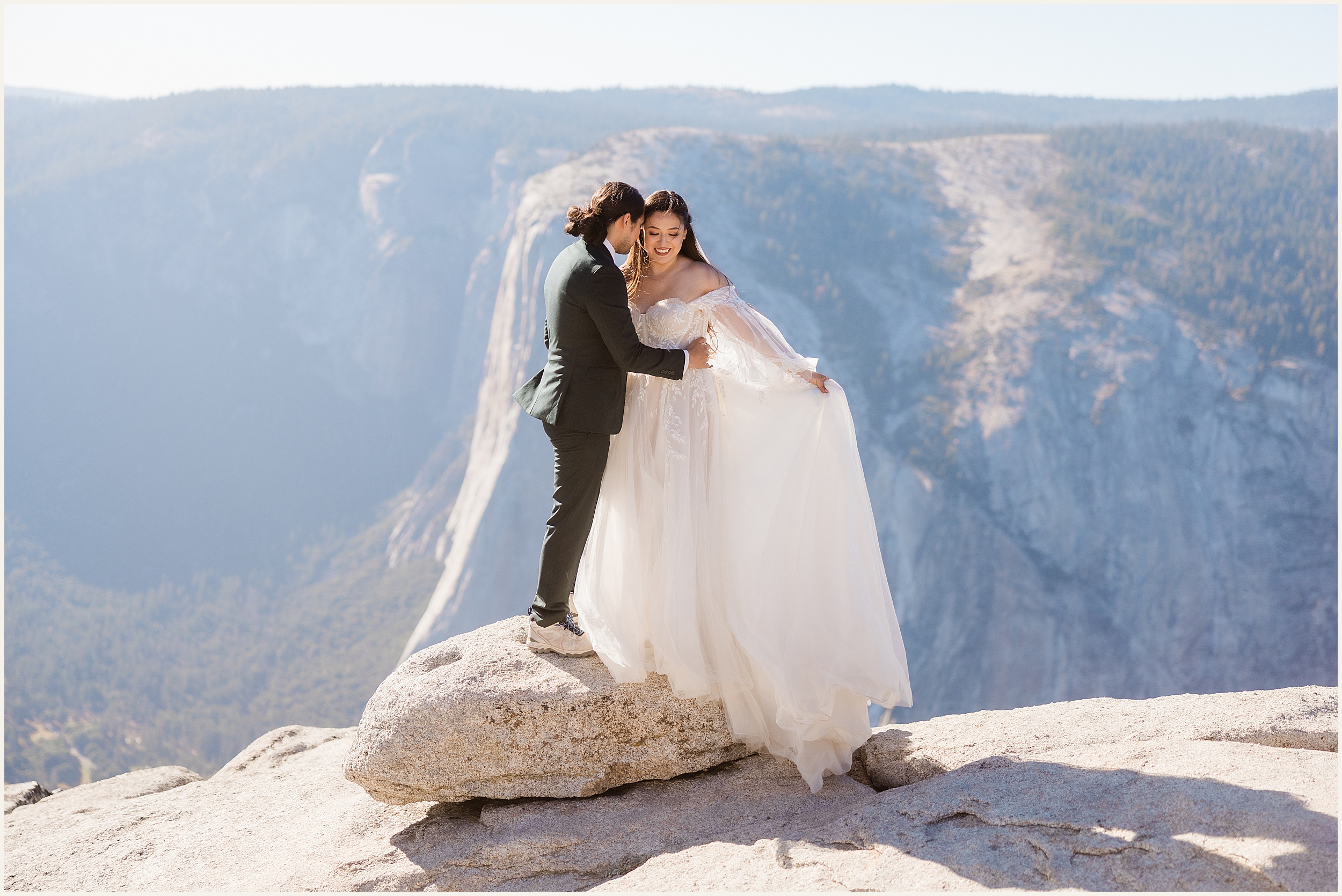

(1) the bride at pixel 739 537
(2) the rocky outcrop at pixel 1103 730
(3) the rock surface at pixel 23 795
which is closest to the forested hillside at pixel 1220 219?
(2) the rocky outcrop at pixel 1103 730

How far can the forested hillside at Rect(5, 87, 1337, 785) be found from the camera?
3594 centimetres

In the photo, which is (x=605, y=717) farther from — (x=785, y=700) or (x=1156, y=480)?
(x=1156, y=480)

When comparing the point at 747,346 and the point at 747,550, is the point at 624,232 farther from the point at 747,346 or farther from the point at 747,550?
the point at 747,550

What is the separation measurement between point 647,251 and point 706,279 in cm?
38

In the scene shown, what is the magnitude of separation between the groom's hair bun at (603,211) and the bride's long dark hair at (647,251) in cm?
18

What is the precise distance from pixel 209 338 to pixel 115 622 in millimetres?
31340

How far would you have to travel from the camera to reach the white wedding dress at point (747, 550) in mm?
4977

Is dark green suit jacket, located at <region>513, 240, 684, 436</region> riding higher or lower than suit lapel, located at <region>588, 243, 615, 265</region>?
lower

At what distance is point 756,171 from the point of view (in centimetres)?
5209

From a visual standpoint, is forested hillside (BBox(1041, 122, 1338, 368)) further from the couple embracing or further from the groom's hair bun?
the groom's hair bun

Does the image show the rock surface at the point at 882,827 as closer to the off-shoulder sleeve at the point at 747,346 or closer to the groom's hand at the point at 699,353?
the off-shoulder sleeve at the point at 747,346

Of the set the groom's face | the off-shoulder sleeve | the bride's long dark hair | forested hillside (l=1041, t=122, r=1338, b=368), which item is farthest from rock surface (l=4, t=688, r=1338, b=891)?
forested hillside (l=1041, t=122, r=1338, b=368)

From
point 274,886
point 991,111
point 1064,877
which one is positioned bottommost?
point 274,886

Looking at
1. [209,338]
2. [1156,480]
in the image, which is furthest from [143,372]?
[1156,480]
